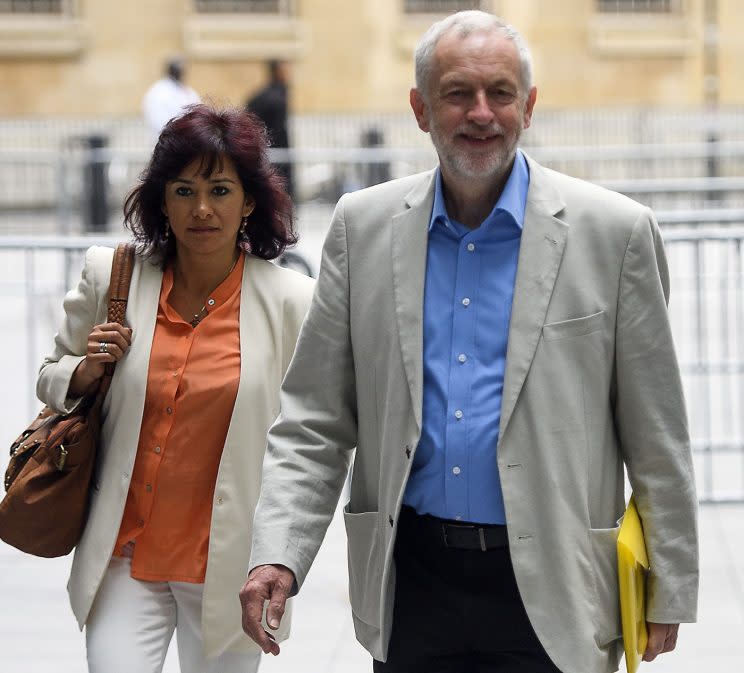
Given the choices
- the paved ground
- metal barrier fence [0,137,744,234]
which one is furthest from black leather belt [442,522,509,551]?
metal barrier fence [0,137,744,234]

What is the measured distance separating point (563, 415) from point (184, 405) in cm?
123

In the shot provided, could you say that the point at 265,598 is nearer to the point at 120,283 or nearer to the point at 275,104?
the point at 120,283

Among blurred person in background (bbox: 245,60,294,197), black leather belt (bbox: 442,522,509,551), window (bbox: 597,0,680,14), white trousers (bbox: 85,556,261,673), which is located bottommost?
white trousers (bbox: 85,556,261,673)

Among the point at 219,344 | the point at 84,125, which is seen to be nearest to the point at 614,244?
the point at 219,344

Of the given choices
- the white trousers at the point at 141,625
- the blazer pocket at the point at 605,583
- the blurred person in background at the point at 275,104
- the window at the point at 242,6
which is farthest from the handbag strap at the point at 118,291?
the window at the point at 242,6

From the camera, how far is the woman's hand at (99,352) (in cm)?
418

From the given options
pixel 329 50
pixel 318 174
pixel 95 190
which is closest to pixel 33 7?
pixel 329 50

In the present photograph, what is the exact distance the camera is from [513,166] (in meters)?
3.43

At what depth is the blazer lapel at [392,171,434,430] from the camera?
3.30 metres

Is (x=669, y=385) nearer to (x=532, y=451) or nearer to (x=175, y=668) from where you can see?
(x=532, y=451)

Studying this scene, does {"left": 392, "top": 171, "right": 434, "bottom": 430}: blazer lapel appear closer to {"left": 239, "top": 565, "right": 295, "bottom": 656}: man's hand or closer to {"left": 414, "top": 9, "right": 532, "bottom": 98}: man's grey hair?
{"left": 414, "top": 9, "right": 532, "bottom": 98}: man's grey hair

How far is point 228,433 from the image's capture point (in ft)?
13.6

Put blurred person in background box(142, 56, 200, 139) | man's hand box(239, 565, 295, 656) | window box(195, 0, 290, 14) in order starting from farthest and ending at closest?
window box(195, 0, 290, 14)
blurred person in background box(142, 56, 200, 139)
man's hand box(239, 565, 295, 656)

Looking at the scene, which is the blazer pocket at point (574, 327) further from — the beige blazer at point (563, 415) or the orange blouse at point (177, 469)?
the orange blouse at point (177, 469)
